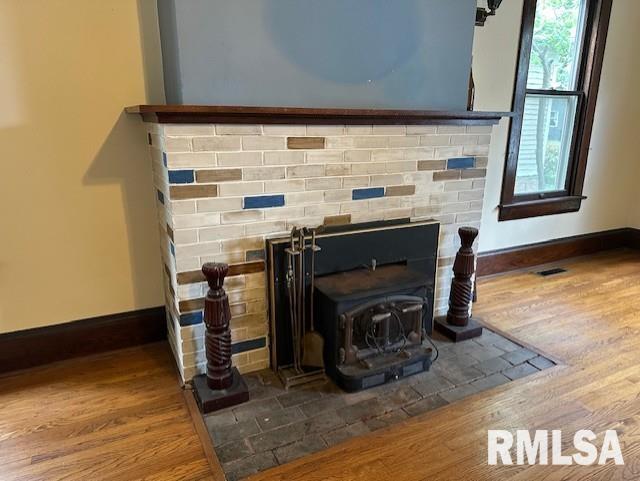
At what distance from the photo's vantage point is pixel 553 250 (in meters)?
3.72

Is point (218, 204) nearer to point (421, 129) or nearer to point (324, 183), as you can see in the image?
point (324, 183)

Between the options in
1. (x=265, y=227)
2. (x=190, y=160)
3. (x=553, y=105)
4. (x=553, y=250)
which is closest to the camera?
(x=190, y=160)

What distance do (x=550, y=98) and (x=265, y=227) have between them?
261 cm

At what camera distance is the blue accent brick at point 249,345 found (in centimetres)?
206

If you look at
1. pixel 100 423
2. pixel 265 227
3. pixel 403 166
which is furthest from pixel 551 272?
pixel 100 423

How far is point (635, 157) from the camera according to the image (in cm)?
392

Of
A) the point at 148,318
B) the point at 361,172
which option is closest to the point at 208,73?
the point at 361,172

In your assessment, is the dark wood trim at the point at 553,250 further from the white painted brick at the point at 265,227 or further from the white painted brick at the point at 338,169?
the white painted brick at the point at 265,227

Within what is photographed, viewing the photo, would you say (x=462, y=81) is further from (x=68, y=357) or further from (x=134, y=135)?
(x=68, y=357)

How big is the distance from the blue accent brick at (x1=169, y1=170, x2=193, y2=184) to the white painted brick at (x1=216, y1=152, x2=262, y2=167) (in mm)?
129

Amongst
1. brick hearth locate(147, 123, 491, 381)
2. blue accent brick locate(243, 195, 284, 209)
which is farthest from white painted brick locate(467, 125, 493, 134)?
blue accent brick locate(243, 195, 284, 209)

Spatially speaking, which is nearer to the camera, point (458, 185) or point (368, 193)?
point (368, 193)

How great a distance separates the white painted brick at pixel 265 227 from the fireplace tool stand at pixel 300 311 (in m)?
0.06

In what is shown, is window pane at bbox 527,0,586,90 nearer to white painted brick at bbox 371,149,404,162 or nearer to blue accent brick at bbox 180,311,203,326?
white painted brick at bbox 371,149,404,162
